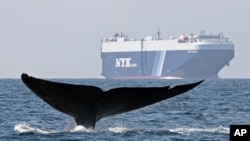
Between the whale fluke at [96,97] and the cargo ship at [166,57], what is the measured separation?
413 ft

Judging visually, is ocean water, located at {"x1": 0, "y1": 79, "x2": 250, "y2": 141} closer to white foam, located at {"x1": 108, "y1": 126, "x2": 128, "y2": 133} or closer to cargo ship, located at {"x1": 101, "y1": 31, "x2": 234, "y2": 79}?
white foam, located at {"x1": 108, "y1": 126, "x2": 128, "y2": 133}

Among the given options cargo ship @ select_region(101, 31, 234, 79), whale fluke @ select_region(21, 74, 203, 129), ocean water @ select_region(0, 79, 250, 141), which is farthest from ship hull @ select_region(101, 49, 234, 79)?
whale fluke @ select_region(21, 74, 203, 129)

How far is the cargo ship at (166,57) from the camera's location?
470ft

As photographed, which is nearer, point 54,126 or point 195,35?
point 54,126

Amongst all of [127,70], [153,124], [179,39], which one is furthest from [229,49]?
[153,124]

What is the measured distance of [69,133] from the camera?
17516 millimetres

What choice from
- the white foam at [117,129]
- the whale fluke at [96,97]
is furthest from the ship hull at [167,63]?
the whale fluke at [96,97]

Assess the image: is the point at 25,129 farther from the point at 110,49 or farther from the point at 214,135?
the point at 110,49

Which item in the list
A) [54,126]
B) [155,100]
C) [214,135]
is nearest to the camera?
[155,100]

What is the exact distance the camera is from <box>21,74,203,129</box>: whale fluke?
14906 mm

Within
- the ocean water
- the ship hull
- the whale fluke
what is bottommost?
A: the ship hull

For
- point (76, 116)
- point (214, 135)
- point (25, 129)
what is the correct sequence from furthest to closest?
point (25, 129)
point (214, 135)
point (76, 116)

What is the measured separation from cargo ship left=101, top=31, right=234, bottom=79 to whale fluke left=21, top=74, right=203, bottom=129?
126 m

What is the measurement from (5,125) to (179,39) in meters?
129
